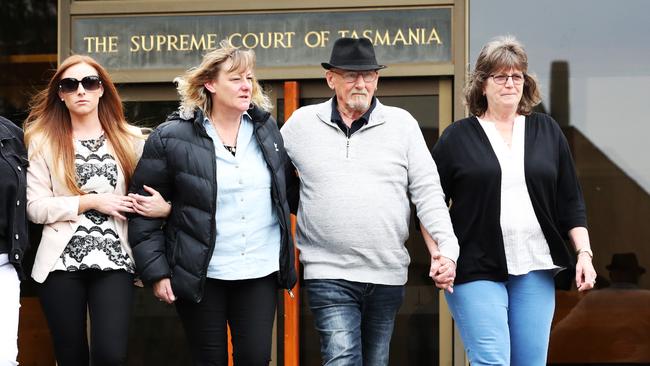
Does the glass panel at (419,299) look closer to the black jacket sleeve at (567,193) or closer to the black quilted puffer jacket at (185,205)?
the black jacket sleeve at (567,193)

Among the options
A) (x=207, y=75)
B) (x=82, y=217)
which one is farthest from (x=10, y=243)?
(x=207, y=75)

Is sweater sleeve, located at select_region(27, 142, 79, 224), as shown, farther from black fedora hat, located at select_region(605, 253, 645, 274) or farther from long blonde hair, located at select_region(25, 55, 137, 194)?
A: black fedora hat, located at select_region(605, 253, 645, 274)

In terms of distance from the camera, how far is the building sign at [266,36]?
22.9 ft

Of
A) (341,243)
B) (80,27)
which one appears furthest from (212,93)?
(80,27)

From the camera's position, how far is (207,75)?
489 cm

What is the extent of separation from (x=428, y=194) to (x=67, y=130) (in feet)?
5.76

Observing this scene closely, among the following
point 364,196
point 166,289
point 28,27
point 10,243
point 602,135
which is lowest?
point 166,289

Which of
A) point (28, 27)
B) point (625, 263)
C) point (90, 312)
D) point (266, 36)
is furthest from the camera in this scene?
point (28, 27)

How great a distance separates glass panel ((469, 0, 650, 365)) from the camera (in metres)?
6.96

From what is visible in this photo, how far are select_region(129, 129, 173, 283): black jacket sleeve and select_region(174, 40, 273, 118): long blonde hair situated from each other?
0.23 meters

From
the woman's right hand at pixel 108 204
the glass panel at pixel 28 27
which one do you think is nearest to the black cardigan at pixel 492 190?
the woman's right hand at pixel 108 204

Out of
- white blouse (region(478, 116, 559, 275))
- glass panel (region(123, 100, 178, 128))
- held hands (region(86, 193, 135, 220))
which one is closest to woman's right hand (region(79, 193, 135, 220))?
held hands (region(86, 193, 135, 220))

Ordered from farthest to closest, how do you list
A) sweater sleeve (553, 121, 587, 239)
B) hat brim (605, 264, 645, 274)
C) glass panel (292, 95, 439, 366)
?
glass panel (292, 95, 439, 366) < hat brim (605, 264, 645, 274) < sweater sleeve (553, 121, 587, 239)

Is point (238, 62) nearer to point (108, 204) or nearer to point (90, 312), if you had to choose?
point (108, 204)
